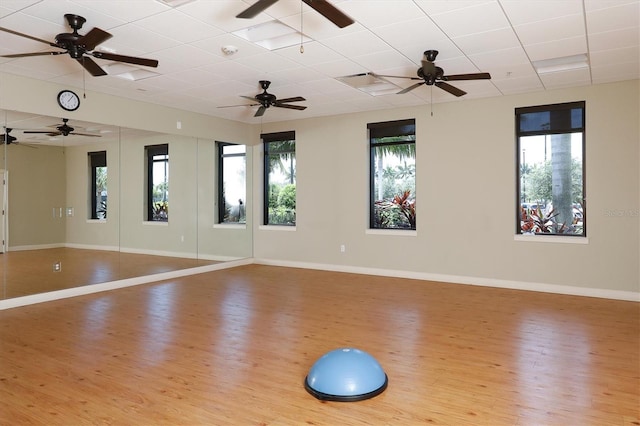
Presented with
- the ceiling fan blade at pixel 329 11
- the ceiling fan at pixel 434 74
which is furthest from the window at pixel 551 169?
the ceiling fan blade at pixel 329 11

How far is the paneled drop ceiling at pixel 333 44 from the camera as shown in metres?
3.68

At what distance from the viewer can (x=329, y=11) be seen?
3.04m

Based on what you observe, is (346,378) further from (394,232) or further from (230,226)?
(230,226)

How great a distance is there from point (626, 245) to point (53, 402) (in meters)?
6.32

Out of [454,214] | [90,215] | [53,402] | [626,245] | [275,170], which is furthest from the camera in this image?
[275,170]

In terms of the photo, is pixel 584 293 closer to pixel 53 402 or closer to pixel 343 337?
pixel 343 337

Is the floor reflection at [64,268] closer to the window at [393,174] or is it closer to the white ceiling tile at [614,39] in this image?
the window at [393,174]

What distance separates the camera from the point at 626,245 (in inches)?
229

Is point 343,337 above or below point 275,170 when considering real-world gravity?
below

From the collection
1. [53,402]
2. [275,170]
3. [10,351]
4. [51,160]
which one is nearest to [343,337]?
[53,402]

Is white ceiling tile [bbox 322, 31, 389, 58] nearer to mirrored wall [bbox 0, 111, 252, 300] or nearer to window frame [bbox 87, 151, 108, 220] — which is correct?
mirrored wall [bbox 0, 111, 252, 300]

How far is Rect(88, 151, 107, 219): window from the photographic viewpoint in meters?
6.43

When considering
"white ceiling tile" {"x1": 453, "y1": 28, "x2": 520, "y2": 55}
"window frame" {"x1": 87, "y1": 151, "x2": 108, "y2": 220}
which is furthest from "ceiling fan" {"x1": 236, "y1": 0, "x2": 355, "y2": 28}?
"window frame" {"x1": 87, "y1": 151, "x2": 108, "y2": 220}

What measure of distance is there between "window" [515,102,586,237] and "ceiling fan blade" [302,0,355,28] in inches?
169
